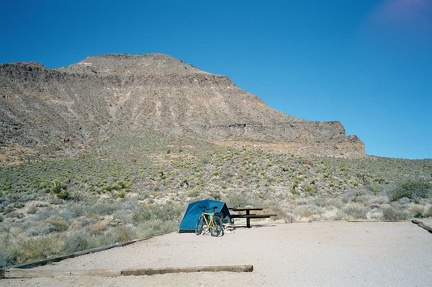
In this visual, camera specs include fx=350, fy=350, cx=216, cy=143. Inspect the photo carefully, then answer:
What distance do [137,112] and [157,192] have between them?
152 ft

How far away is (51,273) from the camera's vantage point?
737 centimetres

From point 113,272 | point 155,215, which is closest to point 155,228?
point 155,215

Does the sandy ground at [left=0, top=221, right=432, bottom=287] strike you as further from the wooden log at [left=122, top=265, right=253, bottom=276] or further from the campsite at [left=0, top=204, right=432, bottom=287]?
the wooden log at [left=122, top=265, right=253, bottom=276]

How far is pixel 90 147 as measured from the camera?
188 ft

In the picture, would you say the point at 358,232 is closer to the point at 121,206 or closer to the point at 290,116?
the point at 121,206

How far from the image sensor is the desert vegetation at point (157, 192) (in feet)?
46.5

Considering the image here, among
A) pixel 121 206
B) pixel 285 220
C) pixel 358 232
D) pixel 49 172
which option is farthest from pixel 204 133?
pixel 358 232

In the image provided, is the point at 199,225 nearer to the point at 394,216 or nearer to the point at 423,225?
the point at 423,225

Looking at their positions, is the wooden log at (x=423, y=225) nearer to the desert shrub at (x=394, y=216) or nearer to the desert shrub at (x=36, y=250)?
the desert shrub at (x=394, y=216)

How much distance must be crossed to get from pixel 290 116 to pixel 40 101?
5208cm

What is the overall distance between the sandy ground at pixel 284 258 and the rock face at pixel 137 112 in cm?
4583

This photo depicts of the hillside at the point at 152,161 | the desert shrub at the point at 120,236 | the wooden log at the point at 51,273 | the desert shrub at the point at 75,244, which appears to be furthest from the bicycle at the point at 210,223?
the wooden log at the point at 51,273

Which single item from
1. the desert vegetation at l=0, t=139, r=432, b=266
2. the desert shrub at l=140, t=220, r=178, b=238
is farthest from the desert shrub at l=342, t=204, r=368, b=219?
the desert shrub at l=140, t=220, r=178, b=238

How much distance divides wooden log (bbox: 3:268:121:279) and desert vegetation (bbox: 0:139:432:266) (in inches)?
67.6
